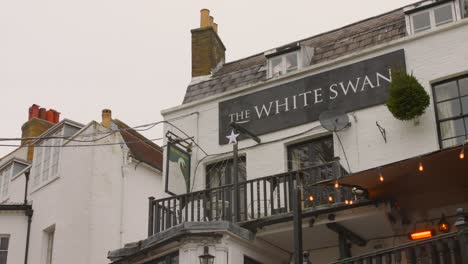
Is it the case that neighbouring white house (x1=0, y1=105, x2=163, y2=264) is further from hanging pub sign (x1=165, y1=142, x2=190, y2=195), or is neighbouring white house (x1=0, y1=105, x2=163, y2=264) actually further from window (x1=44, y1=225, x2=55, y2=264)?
hanging pub sign (x1=165, y1=142, x2=190, y2=195)

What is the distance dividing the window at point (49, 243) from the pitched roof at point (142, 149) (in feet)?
10.9

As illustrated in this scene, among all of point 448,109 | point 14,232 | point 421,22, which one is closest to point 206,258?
point 448,109

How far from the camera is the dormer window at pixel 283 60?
60.0ft

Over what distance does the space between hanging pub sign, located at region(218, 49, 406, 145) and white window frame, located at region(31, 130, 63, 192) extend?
7155 mm

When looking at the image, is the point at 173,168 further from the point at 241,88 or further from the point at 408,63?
the point at 408,63

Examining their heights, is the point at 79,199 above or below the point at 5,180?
below

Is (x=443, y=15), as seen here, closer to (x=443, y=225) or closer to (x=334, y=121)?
(x=334, y=121)

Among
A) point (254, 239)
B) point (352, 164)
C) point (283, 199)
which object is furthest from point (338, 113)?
point (254, 239)

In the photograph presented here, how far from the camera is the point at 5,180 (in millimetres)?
26859

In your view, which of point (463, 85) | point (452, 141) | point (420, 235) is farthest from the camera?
point (463, 85)

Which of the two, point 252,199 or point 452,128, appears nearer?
point 452,128

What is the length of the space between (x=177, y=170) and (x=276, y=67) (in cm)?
339

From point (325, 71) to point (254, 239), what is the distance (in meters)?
4.34

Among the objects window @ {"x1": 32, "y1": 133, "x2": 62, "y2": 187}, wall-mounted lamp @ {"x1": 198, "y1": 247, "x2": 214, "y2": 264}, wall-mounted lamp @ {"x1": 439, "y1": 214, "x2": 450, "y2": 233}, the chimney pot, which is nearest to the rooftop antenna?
wall-mounted lamp @ {"x1": 439, "y1": 214, "x2": 450, "y2": 233}
